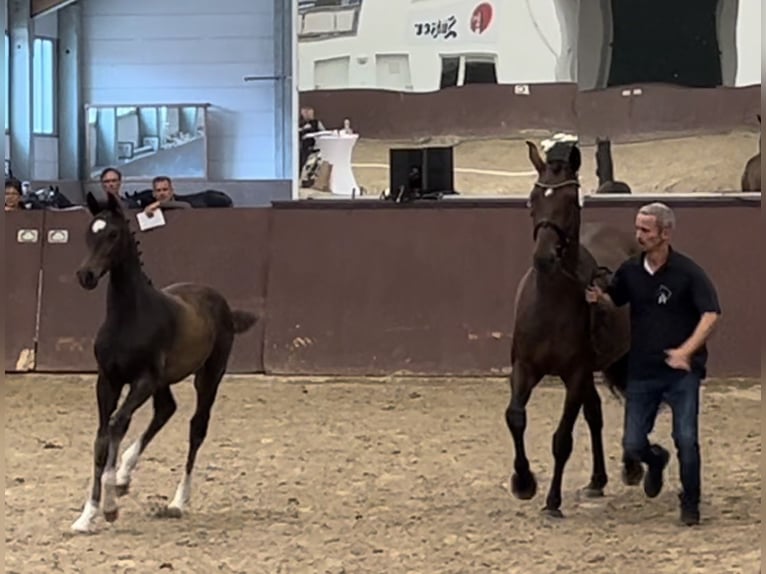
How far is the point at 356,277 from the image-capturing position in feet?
40.1

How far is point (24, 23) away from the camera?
2150 cm

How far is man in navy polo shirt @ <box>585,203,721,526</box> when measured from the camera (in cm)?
614

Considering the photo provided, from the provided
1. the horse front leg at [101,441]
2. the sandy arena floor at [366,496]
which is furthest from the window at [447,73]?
the horse front leg at [101,441]

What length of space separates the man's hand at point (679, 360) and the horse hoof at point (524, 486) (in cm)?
92

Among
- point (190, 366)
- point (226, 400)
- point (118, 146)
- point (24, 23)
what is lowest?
point (226, 400)

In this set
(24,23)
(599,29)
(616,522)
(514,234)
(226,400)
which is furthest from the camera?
(24,23)

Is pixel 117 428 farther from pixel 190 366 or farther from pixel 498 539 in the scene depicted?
pixel 498 539

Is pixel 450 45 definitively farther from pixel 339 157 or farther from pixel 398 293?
pixel 398 293

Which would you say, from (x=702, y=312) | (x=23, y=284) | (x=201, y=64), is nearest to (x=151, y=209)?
(x=23, y=284)

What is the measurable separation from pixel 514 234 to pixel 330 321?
1794mm

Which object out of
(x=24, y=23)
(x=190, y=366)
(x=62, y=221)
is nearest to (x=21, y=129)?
(x=24, y=23)

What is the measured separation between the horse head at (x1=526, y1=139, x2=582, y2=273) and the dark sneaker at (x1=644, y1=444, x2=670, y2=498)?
3.45ft

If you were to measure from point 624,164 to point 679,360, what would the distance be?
7217 millimetres

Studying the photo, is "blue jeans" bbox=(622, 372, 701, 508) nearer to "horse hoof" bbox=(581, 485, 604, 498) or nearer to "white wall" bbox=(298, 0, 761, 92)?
"horse hoof" bbox=(581, 485, 604, 498)
